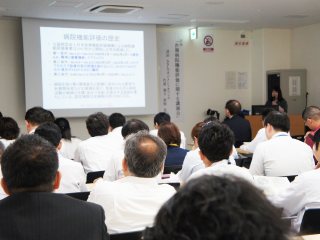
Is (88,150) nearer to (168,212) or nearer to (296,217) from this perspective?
(296,217)

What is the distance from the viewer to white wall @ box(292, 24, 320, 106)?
360 inches

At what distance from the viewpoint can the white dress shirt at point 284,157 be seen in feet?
12.0

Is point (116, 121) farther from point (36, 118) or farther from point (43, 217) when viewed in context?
point (43, 217)

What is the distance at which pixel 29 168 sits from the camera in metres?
1.61

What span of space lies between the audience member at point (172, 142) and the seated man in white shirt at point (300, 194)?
160cm

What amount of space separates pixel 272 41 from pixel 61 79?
4.92 m

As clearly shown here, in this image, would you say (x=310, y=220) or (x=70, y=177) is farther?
(x=70, y=177)

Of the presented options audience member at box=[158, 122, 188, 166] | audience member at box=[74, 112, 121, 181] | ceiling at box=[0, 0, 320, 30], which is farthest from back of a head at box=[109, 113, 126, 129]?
ceiling at box=[0, 0, 320, 30]

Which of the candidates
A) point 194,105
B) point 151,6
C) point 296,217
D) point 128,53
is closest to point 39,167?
point 296,217

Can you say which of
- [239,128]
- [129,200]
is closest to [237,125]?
[239,128]

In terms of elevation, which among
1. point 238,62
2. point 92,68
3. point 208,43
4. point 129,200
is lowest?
point 129,200

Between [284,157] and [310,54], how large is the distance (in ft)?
20.9

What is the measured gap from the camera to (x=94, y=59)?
26.6 ft

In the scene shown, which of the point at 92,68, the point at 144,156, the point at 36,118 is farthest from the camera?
the point at 92,68
